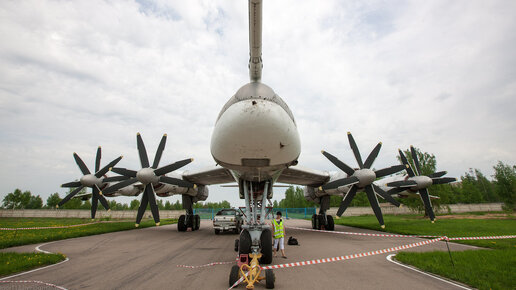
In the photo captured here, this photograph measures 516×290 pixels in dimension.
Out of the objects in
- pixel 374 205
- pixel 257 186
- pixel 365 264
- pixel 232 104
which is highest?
pixel 232 104

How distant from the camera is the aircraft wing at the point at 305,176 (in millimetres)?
10297

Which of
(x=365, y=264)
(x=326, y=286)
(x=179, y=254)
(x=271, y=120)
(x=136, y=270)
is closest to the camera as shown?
(x=271, y=120)

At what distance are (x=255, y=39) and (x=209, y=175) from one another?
8.57m

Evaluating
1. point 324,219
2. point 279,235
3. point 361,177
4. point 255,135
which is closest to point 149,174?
point 279,235

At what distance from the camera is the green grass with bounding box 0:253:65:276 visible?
4.61m

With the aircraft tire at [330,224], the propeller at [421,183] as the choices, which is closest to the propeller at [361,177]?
the propeller at [421,183]

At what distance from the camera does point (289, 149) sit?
13.0ft

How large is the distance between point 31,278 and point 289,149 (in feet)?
16.9

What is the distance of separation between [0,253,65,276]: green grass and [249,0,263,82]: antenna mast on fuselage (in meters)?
6.01

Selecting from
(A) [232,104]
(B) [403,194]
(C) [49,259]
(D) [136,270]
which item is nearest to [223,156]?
(A) [232,104]

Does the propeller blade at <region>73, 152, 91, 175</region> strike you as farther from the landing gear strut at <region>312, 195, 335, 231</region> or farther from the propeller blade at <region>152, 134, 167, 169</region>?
the landing gear strut at <region>312, 195, 335, 231</region>

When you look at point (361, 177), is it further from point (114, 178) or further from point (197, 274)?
point (114, 178)

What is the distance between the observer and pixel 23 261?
16.9 feet

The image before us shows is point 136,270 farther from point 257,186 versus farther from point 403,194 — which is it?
point 403,194
